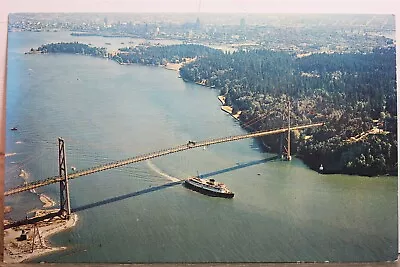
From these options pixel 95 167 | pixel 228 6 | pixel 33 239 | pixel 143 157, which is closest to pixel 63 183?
pixel 95 167

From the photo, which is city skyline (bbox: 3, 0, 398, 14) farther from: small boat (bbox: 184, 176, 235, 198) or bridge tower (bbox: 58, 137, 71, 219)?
small boat (bbox: 184, 176, 235, 198)

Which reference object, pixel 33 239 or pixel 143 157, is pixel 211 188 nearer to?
pixel 143 157

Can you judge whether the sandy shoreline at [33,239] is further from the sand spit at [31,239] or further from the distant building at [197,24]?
the distant building at [197,24]

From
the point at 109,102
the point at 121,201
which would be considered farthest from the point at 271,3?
the point at 121,201

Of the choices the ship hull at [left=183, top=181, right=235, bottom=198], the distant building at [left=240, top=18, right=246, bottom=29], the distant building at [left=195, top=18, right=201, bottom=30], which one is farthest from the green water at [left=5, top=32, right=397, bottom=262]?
the distant building at [left=240, top=18, right=246, bottom=29]

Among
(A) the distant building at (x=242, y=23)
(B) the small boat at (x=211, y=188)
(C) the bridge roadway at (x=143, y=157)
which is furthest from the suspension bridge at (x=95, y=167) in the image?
(A) the distant building at (x=242, y=23)

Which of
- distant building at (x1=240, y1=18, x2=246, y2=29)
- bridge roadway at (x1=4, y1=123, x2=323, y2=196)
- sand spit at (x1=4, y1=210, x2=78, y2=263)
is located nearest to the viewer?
sand spit at (x1=4, y1=210, x2=78, y2=263)

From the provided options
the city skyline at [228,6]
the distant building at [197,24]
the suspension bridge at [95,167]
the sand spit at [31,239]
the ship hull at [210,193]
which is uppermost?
the city skyline at [228,6]
